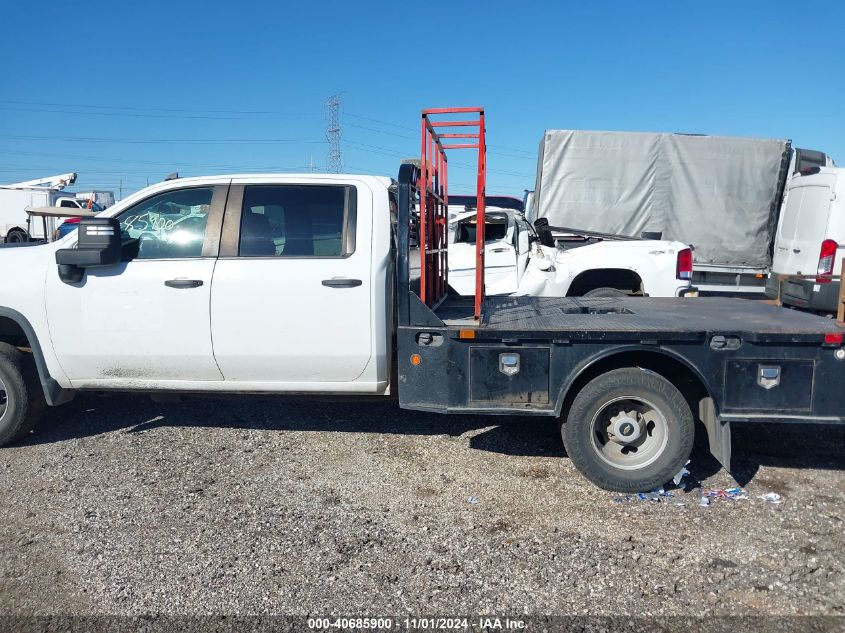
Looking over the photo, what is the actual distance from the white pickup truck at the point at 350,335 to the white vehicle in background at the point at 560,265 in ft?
9.44

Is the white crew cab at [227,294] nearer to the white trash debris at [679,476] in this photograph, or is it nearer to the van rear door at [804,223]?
the white trash debris at [679,476]

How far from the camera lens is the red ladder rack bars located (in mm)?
4281

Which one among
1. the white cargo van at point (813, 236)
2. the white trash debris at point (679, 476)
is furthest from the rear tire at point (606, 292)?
the white trash debris at point (679, 476)

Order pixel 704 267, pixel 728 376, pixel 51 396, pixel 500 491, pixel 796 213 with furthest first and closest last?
pixel 704 267 < pixel 796 213 < pixel 51 396 < pixel 500 491 < pixel 728 376

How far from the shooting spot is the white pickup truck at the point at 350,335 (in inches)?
159

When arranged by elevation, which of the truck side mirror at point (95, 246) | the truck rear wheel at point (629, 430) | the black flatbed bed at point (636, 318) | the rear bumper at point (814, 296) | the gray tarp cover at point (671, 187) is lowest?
the truck rear wheel at point (629, 430)

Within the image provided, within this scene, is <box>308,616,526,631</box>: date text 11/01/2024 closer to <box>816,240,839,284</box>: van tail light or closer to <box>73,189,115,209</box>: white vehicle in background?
<box>816,240,839,284</box>: van tail light

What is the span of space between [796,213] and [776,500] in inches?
311

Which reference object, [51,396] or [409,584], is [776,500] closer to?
[409,584]

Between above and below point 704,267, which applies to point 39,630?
below

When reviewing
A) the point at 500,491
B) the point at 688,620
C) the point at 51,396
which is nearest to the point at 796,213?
the point at 500,491

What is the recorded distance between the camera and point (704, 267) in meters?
11.8

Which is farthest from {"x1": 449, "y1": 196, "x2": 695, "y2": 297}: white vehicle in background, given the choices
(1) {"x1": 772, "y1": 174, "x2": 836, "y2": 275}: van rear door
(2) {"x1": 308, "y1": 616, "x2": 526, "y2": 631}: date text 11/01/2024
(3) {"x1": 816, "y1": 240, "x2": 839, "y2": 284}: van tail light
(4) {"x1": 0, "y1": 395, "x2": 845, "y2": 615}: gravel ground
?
(2) {"x1": 308, "y1": 616, "x2": 526, "y2": 631}: date text 11/01/2024

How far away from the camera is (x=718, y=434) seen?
4.05m
